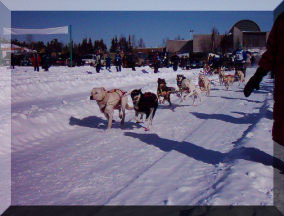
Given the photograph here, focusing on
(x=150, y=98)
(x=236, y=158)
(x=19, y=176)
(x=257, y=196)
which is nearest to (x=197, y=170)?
(x=236, y=158)

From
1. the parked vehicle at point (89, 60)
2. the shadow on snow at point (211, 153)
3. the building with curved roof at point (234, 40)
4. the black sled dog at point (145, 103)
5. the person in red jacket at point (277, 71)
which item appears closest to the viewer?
the person in red jacket at point (277, 71)

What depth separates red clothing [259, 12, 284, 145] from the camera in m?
2.76

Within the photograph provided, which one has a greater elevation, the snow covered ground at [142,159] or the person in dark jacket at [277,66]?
the person in dark jacket at [277,66]

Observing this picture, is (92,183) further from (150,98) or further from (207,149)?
(150,98)

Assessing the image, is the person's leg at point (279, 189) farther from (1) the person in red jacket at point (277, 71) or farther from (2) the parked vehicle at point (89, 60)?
(2) the parked vehicle at point (89, 60)

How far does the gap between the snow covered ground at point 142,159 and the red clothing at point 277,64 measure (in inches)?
23.9

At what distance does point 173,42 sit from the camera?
2680 inches

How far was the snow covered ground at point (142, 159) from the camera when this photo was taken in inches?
120

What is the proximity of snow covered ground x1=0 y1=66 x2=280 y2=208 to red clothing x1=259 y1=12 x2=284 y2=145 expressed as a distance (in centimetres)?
61

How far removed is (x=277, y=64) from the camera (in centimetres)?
282

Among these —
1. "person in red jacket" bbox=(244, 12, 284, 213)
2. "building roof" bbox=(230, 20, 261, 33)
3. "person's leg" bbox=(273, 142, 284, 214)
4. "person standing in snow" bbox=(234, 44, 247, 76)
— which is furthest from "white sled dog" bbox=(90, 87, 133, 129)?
"building roof" bbox=(230, 20, 261, 33)

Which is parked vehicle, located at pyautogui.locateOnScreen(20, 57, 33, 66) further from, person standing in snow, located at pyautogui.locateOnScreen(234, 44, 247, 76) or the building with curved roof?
the building with curved roof

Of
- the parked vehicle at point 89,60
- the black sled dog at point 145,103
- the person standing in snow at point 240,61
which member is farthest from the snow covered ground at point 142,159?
the parked vehicle at point 89,60
